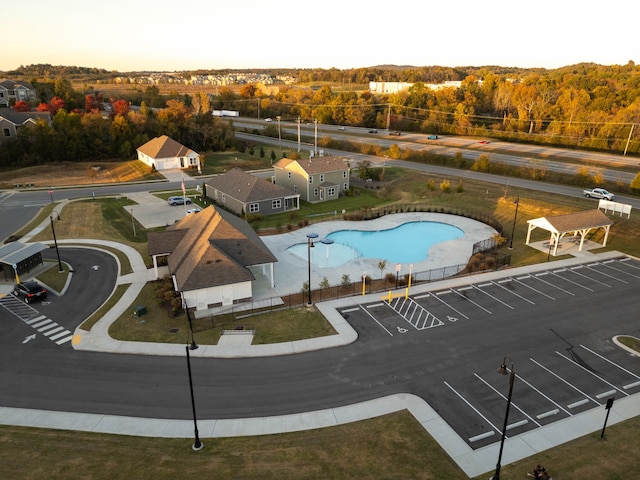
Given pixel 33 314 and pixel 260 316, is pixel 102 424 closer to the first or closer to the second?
pixel 260 316

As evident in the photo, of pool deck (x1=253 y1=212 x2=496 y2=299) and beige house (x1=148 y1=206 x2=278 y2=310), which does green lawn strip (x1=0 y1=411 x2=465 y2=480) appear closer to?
beige house (x1=148 y1=206 x2=278 y2=310)

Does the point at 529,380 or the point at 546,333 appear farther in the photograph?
the point at 546,333

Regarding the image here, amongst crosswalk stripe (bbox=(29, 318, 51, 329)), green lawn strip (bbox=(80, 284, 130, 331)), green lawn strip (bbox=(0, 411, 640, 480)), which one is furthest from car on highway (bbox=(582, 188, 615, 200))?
crosswalk stripe (bbox=(29, 318, 51, 329))

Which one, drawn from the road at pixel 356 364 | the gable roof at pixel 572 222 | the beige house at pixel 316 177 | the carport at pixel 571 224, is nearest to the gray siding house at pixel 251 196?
the beige house at pixel 316 177

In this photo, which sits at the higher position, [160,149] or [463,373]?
[160,149]

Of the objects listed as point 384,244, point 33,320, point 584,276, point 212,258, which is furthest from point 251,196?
point 584,276

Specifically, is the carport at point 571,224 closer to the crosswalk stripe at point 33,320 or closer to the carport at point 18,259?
the crosswalk stripe at point 33,320

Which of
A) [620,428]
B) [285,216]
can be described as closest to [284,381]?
[620,428]
